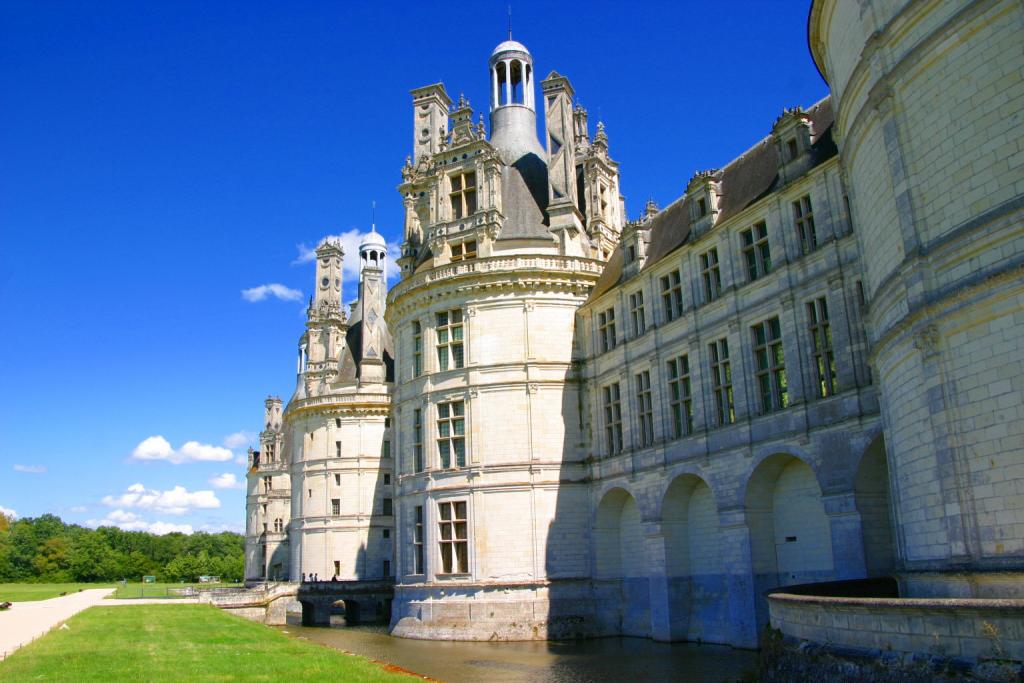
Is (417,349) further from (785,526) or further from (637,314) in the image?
(785,526)

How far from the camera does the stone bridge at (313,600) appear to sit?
151 ft

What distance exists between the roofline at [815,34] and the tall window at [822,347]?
5827 mm

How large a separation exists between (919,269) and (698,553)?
1562cm

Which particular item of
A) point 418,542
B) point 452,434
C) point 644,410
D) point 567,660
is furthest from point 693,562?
point 418,542

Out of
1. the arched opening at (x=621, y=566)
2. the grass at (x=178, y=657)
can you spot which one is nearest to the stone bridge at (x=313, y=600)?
the grass at (x=178, y=657)

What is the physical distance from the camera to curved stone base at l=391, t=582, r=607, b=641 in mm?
29281

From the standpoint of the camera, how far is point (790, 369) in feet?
72.8

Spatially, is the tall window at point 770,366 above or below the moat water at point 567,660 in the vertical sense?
above

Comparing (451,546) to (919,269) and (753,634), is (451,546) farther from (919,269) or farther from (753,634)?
(919,269)

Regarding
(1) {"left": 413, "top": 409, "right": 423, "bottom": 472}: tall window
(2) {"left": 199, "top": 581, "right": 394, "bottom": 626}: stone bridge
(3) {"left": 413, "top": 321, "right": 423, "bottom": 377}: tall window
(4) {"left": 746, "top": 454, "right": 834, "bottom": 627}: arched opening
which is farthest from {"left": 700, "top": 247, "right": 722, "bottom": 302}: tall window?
(2) {"left": 199, "top": 581, "right": 394, "bottom": 626}: stone bridge

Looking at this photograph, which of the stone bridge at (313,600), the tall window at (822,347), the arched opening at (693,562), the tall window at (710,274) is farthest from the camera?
the stone bridge at (313,600)

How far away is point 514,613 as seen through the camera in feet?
96.8

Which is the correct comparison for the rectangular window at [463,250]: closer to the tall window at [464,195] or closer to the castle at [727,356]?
the castle at [727,356]

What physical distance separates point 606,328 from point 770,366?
9.22 meters
